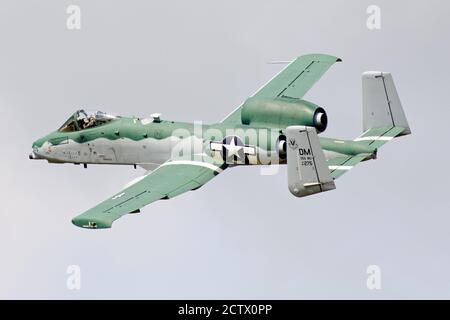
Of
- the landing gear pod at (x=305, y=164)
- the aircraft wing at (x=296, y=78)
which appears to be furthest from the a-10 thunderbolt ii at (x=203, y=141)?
the landing gear pod at (x=305, y=164)

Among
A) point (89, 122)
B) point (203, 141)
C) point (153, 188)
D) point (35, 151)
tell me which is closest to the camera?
point (153, 188)

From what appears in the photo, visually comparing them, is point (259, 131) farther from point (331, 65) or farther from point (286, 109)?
point (331, 65)

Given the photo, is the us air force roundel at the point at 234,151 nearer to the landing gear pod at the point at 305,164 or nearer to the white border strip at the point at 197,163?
the white border strip at the point at 197,163

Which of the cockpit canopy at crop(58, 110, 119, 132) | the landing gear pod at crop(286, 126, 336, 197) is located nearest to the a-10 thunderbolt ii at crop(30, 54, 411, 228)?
the cockpit canopy at crop(58, 110, 119, 132)

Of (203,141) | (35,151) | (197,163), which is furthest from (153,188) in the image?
(35,151)

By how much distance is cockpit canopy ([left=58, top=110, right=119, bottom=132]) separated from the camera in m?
59.9

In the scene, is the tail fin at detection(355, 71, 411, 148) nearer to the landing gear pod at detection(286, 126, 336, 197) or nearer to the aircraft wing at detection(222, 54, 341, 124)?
the aircraft wing at detection(222, 54, 341, 124)

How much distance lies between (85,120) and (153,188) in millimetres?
5683

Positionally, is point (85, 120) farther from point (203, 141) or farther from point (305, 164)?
point (305, 164)

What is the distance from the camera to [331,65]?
63.6m

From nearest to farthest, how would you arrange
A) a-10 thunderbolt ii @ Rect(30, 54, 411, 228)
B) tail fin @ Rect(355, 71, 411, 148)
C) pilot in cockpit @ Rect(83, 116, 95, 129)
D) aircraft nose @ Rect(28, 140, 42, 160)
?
a-10 thunderbolt ii @ Rect(30, 54, 411, 228)
tail fin @ Rect(355, 71, 411, 148)
pilot in cockpit @ Rect(83, 116, 95, 129)
aircraft nose @ Rect(28, 140, 42, 160)

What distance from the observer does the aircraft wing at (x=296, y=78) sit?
61.8 m

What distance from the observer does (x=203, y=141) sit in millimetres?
57969

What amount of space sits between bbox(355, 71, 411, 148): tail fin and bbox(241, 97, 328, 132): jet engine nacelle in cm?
149
